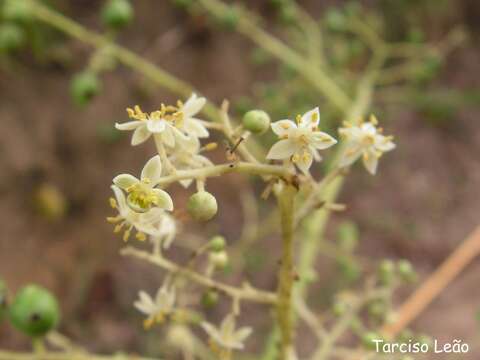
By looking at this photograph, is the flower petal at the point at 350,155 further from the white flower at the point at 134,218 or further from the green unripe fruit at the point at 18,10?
the green unripe fruit at the point at 18,10

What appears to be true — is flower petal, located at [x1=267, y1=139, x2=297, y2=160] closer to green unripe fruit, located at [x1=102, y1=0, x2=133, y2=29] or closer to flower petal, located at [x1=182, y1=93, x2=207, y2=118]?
flower petal, located at [x1=182, y1=93, x2=207, y2=118]

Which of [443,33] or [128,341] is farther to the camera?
[443,33]

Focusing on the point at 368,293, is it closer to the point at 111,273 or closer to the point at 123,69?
the point at 111,273

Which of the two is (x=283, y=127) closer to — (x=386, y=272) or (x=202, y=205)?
(x=202, y=205)

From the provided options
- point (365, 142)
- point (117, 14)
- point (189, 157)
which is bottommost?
point (189, 157)

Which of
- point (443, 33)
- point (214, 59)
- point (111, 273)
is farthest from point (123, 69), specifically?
point (443, 33)

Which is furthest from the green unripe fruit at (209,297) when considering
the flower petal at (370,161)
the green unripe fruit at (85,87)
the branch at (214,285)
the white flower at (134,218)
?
the green unripe fruit at (85,87)

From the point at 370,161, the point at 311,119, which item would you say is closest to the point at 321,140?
the point at 311,119
